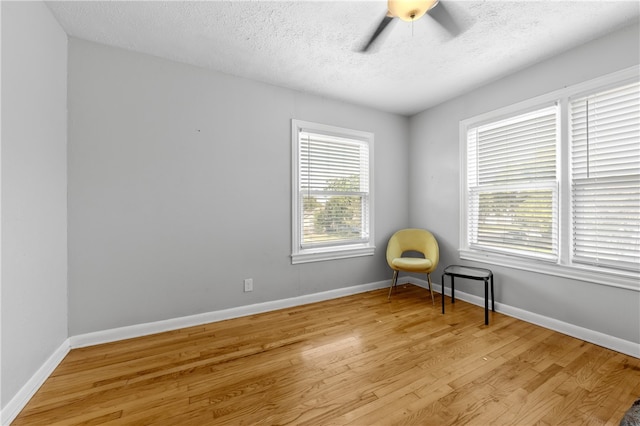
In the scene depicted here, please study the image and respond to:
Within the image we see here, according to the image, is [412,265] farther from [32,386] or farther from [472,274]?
[32,386]

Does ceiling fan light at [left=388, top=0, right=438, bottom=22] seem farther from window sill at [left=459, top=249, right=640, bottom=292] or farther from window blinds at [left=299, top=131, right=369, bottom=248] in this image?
window sill at [left=459, top=249, right=640, bottom=292]

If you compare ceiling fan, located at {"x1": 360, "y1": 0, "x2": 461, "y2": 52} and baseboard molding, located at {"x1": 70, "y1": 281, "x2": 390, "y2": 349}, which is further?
baseboard molding, located at {"x1": 70, "y1": 281, "x2": 390, "y2": 349}

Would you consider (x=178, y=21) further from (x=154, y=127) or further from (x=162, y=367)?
(x=162, y=367)

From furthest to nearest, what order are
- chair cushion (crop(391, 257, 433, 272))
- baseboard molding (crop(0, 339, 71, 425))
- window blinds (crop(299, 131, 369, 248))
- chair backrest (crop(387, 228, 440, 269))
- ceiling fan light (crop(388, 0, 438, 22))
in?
1. chair backrest (crop(387, 228, 440, 269))
2. window blinds (crop(299, 131, 369, 248))
3. chair cushion (crop(391, 257, 433, 272))
4. ceiling fan light (crop(388, 0, 438, 22))
5. baseboard molding (crop(0, 339, 71, 425))

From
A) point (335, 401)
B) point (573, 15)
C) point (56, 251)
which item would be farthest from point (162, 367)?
point (573, 15)

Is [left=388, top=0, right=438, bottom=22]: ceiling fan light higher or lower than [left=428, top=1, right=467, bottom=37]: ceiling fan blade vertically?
lower

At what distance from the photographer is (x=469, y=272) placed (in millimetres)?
2809

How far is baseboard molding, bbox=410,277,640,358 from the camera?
2.01 m

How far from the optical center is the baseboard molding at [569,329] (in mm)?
2006

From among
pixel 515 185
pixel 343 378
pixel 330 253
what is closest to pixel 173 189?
pixel 330 253

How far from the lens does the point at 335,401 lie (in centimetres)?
153

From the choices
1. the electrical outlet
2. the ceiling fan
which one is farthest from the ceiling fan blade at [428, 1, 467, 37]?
the electrical outlet

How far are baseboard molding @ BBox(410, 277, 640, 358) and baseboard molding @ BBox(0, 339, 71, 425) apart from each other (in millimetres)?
3839

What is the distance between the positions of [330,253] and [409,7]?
2462 mm
